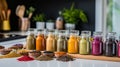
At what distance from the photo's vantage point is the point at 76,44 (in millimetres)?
1808

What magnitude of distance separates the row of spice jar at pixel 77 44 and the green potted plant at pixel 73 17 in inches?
64.9

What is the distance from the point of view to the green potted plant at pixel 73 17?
356 centimetres

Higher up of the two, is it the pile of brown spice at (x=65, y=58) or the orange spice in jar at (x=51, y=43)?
the orange spice in jar at (x=51, y=43)

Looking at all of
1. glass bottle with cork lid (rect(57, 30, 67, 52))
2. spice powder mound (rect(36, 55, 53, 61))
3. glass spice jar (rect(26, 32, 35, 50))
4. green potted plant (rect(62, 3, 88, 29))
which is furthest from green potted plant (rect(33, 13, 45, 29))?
spice powder mound (rect(36, 55, 53, 61))

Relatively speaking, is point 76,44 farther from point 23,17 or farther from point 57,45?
point 23,17

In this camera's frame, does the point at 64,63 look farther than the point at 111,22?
No

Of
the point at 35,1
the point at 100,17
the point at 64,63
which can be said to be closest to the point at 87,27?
the point at 100,17

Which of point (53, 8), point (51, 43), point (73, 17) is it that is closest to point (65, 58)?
point (51, 43)

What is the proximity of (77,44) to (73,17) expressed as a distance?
179 centimetres

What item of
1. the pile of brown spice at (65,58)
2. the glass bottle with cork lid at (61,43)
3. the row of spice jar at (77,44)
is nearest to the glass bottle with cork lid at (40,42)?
the row of spice jar at (77,44)

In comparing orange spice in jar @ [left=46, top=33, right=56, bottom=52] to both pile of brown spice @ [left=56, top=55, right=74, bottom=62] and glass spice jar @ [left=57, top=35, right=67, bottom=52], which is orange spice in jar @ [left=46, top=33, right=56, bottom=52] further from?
pile of brown spice @ [left=56, top=55, right=74, bottom=62]

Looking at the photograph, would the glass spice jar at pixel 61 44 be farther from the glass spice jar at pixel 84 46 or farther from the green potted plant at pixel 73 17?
the green potted plant at pixel 73 17

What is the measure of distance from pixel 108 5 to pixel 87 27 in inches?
17.8

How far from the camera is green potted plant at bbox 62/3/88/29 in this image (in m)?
3.56
